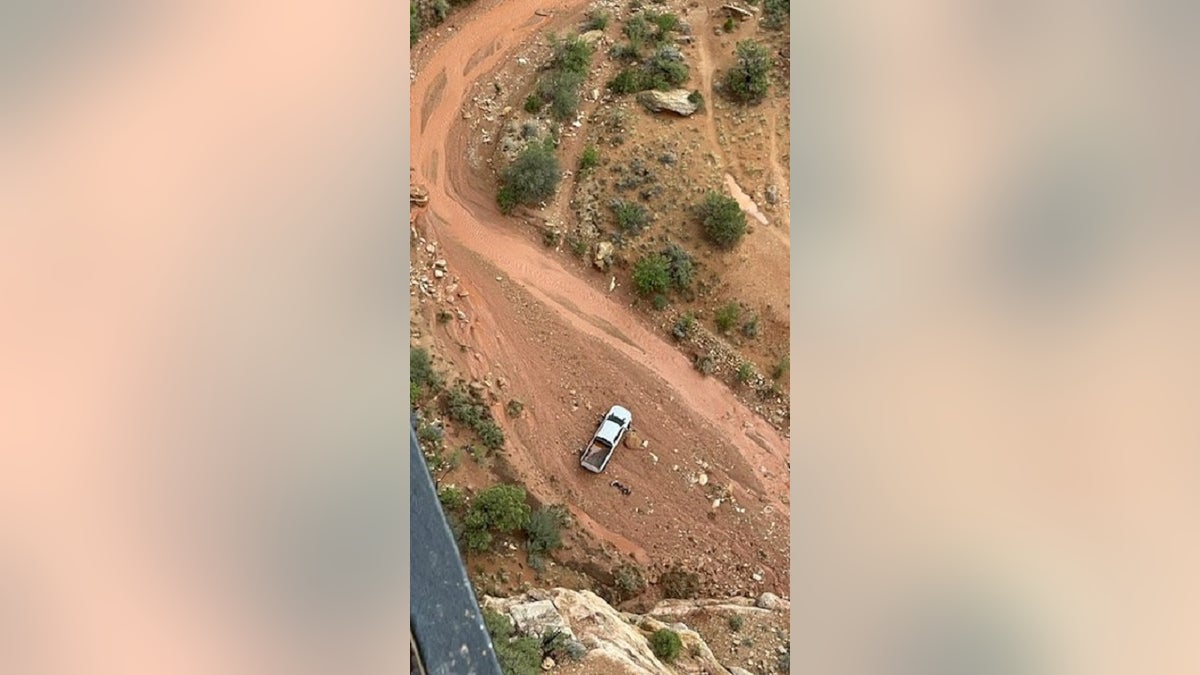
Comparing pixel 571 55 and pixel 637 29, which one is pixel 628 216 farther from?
pixel 637 29

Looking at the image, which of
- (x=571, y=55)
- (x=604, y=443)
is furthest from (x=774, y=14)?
(x=604, y=443)

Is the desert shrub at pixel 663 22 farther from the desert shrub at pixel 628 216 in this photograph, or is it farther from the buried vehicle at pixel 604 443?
the buried vehicle at pixel 604 443

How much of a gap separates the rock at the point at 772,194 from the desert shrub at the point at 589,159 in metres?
1.97

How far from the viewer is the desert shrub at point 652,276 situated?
295 inches

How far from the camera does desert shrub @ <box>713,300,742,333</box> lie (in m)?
7.51

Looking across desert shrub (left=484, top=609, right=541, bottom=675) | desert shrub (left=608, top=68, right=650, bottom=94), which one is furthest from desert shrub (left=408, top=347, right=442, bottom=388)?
desert shrub (left=608, top=68, right=650, bottom=94)

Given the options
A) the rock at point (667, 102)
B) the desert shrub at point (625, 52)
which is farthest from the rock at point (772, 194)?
the desert shrub at point (625, 52)

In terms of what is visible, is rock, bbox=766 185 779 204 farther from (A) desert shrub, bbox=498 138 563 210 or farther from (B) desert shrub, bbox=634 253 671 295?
(A) desert shrub, bbox=498 138 563 210

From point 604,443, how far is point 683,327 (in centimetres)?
154

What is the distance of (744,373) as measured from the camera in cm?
736

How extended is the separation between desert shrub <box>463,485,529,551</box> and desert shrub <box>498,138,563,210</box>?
3.17m

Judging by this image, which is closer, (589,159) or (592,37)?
(589,159)
